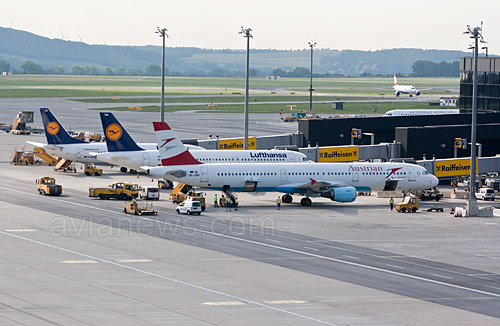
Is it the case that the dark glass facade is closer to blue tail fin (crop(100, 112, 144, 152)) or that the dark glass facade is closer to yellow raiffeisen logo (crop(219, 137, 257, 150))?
yellow raiffeisen logo (crop(219, 137, 257, 150))

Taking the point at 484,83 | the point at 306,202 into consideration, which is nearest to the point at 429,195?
the point at 306,202

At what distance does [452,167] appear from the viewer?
99625mm

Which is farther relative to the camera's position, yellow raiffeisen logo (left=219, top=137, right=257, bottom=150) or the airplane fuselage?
yellow raiffeisen logo (left=219, top=137, right=257, bottom=150)

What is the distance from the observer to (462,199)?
94.6 meters

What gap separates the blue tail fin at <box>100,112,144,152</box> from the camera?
3871 inches

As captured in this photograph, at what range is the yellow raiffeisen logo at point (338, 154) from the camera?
108938 millimetres

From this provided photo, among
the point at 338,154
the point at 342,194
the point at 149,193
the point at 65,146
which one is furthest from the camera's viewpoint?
the point at 338,154

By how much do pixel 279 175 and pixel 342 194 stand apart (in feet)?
19.8

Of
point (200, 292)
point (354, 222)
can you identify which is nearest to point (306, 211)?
point (354, 222)

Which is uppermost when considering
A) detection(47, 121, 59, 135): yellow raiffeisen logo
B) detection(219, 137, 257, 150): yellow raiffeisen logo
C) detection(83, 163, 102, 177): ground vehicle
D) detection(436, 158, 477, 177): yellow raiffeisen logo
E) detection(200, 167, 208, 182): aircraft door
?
detection(47, 121, 59, 135): yellow raiffeisen logo

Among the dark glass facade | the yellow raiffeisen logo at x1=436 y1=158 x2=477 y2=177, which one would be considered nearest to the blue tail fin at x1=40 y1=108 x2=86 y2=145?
the yellow raiffeisen logo at x1=436 y1=158 x2=477 y2=177

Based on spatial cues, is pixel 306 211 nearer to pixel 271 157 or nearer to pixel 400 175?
pixel 400 175

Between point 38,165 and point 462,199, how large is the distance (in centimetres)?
5434

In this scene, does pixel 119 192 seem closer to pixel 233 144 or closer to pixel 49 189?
pixel 49 189
